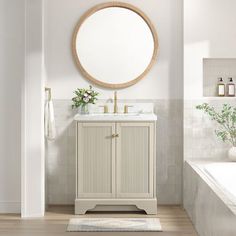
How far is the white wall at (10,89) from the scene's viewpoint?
601cm

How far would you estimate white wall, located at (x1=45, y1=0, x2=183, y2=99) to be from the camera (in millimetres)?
6367

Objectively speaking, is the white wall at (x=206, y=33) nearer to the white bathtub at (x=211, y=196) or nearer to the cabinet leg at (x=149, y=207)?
the white bathtub at (x=211, y=196)

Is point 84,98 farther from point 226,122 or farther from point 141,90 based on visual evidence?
point 226,122

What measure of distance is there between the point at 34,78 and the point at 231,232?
272 cm

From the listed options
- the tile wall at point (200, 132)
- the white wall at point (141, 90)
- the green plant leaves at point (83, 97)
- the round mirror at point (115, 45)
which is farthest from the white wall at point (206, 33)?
the green plant leaves at point (83, 97)

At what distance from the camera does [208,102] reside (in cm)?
628

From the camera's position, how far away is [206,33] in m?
6.23

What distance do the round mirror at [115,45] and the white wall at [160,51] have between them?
0.08 m

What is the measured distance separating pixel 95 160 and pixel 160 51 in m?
1.29

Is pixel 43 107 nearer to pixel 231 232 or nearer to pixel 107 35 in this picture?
pixel 107 35

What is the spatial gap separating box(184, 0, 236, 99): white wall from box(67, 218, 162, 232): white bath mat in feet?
4.83

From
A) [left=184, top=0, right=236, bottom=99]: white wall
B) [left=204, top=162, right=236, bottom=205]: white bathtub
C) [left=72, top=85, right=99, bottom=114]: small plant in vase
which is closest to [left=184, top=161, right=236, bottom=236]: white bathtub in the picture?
[left=204, top=162, right=236, bottom=205]: white bathtub

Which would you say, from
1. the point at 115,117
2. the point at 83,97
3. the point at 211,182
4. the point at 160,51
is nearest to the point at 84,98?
the point at 83,97

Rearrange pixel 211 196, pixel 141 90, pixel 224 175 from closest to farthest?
pixel 211 196, pixel 224 175, pixel 141 90
